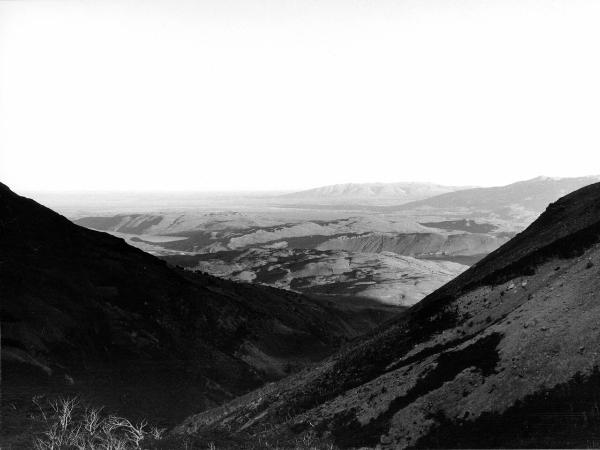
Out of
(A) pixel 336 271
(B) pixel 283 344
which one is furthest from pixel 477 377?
(A) pixel 336 271

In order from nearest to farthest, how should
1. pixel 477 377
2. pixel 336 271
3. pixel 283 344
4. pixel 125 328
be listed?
pixel 477 377 < pixel 125 328 < pixel 283 344 < pixel 336 271

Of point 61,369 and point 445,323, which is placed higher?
point 445,323

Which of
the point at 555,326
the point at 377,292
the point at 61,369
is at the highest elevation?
the point at 555,326

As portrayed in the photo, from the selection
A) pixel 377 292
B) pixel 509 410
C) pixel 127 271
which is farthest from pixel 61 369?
pixel 377 292

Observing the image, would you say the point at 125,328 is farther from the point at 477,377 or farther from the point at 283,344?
the point at 477,377

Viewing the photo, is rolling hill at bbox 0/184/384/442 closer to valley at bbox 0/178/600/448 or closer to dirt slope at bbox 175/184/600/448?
valley at bbox 0/178/600/448

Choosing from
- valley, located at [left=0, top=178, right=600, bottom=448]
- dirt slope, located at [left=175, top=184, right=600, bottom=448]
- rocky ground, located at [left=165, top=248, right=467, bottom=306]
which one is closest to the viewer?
dirt slope, located at [left=175, top=184, right=600, bottom=448]

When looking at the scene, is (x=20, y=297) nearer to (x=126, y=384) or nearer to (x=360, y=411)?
(x=126, y=384)

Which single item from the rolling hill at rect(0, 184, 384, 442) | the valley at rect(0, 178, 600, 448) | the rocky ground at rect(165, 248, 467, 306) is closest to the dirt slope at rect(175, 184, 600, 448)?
the valley at rect(0, 178, 600, 448)
